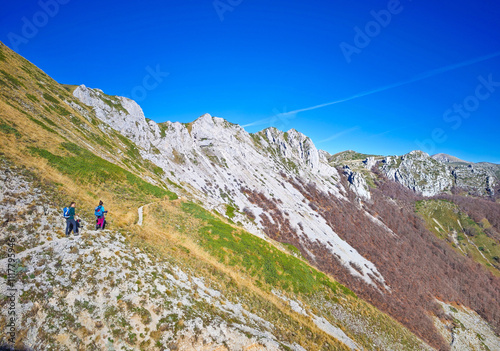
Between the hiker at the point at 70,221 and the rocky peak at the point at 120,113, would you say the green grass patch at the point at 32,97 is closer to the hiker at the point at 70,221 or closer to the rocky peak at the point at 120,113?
the rocky peak at the point at 120,113

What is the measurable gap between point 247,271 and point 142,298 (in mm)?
15701

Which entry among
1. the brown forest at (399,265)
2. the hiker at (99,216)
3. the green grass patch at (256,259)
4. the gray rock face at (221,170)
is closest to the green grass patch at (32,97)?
the gray rock face at (221,170)

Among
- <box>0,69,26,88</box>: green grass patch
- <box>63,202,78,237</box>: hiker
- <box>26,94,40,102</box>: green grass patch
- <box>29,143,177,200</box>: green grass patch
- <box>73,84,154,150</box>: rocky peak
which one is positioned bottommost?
<box>63,202,78,237</box>: hiker

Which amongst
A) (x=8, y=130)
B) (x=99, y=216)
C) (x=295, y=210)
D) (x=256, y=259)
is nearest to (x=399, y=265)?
(x=295, y=210)

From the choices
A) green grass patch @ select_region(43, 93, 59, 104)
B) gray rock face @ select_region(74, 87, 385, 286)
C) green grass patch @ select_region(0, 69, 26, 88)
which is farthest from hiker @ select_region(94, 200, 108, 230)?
green grass patch @ select_region(43, 93, 59, 104)

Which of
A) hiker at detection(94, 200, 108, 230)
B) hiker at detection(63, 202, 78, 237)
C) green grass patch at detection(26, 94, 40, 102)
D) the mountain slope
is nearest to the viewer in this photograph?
hiker at detection(63, 202, 78, 237)

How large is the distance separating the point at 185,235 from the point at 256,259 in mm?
10670

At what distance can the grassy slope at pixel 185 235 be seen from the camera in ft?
68.6

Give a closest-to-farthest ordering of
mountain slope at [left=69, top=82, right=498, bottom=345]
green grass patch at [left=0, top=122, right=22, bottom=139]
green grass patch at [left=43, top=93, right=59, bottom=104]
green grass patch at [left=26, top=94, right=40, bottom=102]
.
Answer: green grass patch at [left=0, top=122, right=22, bottom=139] → green grass patch at [left=26, top=94, right=40, bottom=102] → green grass patch at [left=43, top=93, right=59, bottom=104] → mountain slope at [left=69, top=82, right=498, bottom=345]

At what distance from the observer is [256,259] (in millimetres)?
30594

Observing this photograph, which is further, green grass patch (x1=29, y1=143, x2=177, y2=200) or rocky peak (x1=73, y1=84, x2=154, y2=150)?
rocky peak (x1=73, y1=84, x2=154, y2=150)

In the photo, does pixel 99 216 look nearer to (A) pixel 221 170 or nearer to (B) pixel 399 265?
(A) pixel 221 170

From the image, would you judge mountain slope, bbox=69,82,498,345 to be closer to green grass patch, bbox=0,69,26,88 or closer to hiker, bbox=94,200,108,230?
green grass patch, bbox=0,69,26,88

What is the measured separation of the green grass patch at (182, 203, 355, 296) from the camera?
27.7 metres
